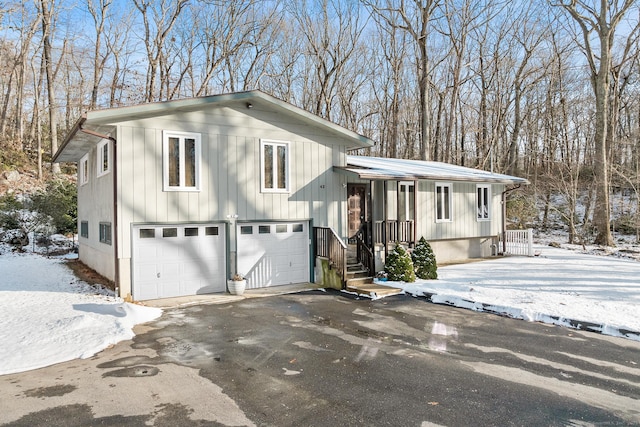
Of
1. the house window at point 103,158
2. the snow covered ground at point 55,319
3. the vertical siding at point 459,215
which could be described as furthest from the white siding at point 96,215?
the vertical siding at point 459,215

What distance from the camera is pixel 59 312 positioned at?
791 cm

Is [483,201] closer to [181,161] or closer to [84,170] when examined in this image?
[181,161]

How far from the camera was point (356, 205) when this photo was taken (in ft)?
46.8

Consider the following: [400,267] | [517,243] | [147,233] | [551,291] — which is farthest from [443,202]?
[147,233]

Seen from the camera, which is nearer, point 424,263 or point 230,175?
point 230,175

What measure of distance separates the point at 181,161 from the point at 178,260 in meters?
2.49

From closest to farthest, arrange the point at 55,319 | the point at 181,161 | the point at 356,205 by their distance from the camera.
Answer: the point at 55,319
the point at 181,161
the point at 356,205

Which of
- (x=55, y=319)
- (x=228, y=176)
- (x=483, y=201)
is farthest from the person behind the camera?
(x=483, y=201)

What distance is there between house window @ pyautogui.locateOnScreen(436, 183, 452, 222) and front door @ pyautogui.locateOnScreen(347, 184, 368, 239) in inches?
124

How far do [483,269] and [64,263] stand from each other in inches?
581

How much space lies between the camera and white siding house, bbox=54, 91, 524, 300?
31.3 ft

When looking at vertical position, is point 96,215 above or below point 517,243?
above

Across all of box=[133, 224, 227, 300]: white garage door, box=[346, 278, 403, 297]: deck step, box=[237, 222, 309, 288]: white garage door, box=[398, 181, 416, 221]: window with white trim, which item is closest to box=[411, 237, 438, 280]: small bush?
box=[346, 278, 403, 297]: deck step

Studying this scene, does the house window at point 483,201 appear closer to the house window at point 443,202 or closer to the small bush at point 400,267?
the house window at point 443,202
